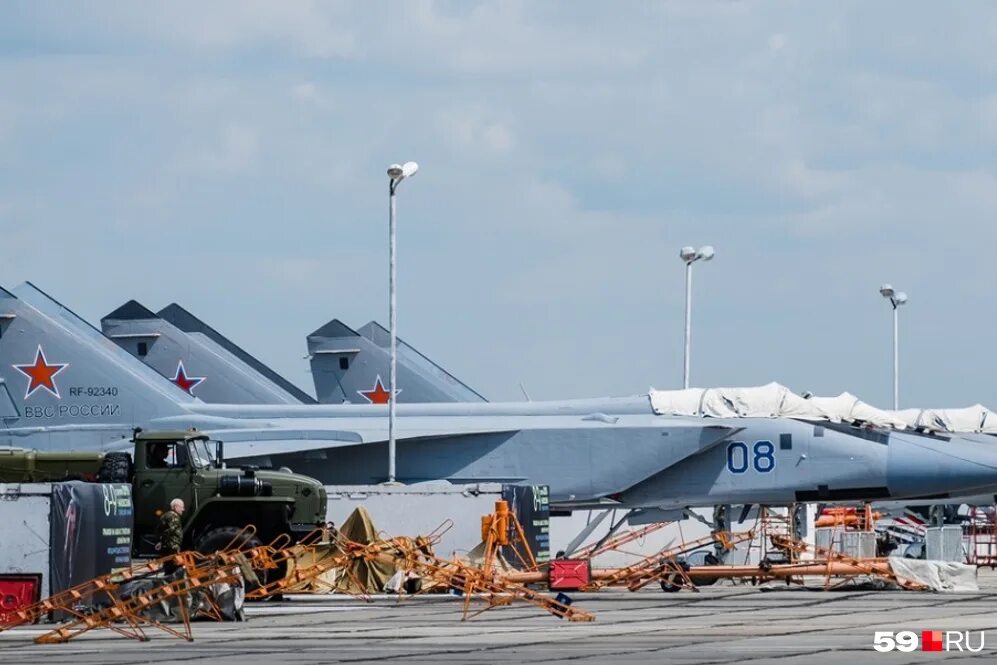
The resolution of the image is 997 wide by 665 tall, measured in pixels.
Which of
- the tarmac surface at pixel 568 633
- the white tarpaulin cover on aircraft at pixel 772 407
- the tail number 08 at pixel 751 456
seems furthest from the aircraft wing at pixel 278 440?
the tarmac surface at pixel 568 633

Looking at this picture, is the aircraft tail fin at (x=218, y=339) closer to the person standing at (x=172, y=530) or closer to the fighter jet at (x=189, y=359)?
the fighter jet at (x=189, y=359)

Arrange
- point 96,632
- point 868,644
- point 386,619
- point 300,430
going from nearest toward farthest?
1. point 868,644
2. point 96,632
3. point 386,619
4. point 300,430

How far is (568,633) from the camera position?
16562 millimetres

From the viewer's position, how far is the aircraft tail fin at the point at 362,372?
1768 inches

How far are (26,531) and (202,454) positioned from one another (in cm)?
436

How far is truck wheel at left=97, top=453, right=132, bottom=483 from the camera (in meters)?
23.8

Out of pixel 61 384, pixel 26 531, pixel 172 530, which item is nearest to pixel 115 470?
pixel 172 530

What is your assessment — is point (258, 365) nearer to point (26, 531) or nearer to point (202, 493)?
point (202, 493)

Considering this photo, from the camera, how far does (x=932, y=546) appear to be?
104 ft

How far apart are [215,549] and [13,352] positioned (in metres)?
14.6

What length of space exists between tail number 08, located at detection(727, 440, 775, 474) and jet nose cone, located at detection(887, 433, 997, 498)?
2241 mm

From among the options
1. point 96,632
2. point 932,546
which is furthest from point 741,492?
point 96,632

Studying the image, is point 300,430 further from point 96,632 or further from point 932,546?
point 96,632

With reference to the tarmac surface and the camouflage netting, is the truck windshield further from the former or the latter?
the tarmac surface
